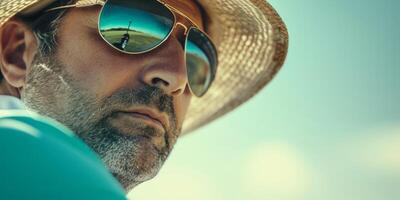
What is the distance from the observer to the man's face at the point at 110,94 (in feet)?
6.43

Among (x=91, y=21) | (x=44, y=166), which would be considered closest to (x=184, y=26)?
(x=91, y=21)

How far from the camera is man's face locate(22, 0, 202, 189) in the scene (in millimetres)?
1961

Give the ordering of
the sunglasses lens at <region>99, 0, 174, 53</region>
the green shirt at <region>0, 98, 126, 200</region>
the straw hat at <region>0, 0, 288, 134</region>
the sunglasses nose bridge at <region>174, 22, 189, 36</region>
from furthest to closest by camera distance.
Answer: the straw hat at <region>0, 0, 288, 134</region>
the sunglasses nose bridge at <region>174, 22, 189, 36</region>
the sunglasses lens at <region>99, 0, 174, 53</region>
the green shirt at <region>0, 98, 126, 200</region>

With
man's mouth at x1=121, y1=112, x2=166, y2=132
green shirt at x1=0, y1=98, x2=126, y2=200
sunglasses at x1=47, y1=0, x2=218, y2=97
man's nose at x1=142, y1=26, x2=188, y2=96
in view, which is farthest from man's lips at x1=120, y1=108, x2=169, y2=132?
green shirt at x1=0, y1=98, x2=126, y2=200

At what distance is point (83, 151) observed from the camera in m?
0.76

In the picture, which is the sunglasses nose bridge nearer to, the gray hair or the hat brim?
the hat brim

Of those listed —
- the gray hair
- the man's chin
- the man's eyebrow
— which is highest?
the man's eyebrow

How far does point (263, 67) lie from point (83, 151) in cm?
235

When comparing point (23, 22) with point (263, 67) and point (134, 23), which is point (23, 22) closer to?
point (134, 23)

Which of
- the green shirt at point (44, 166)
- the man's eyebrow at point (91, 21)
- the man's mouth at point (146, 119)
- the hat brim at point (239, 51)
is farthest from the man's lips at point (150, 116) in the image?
the green shirt at point (44, 166)

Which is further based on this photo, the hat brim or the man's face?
the hat brim

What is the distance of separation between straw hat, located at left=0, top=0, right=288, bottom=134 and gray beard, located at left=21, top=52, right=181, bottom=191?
0.80 meters

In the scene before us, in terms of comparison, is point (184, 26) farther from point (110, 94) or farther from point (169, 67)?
point (110, 94)

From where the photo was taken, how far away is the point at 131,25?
6.76 feet
